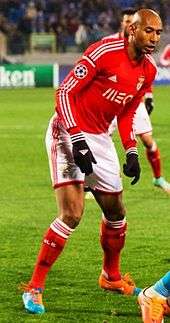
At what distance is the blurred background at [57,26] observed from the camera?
36.2 m

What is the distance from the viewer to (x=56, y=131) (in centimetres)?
768

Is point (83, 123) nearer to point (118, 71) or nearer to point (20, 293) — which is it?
point (118, 71)

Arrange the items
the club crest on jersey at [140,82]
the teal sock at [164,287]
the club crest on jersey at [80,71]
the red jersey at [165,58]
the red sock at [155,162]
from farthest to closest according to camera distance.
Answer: the red jersey at [165,58]
the red sock at [155,162]
the club crest on jersey at [140,82]
the club crest on jersey at [80,71]
the teal sock at [164,287]

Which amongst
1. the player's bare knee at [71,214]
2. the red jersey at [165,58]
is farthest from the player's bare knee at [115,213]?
the red jersey at [165,58]

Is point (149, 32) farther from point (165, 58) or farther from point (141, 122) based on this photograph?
point (165, 58)

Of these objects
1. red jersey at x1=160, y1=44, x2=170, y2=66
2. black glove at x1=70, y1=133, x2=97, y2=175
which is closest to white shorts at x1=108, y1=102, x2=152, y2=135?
black glove at x1=70, y1=133, x2=97, y2=175

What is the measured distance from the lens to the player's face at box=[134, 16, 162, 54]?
23.9 ft

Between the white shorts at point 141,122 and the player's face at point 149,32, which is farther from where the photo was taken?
the white shorts at point 141,122

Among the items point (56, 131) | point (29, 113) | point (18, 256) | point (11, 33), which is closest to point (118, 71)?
point (56, 131)

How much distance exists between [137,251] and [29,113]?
53.7ft

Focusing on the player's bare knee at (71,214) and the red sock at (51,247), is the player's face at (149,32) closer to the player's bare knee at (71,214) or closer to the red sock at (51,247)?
the player's bare knee at (71,214)

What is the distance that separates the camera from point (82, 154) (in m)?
7.20

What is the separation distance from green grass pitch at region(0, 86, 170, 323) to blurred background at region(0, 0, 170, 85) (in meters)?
17.2

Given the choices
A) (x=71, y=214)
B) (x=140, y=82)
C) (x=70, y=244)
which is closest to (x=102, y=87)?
(x=140, y=82)
